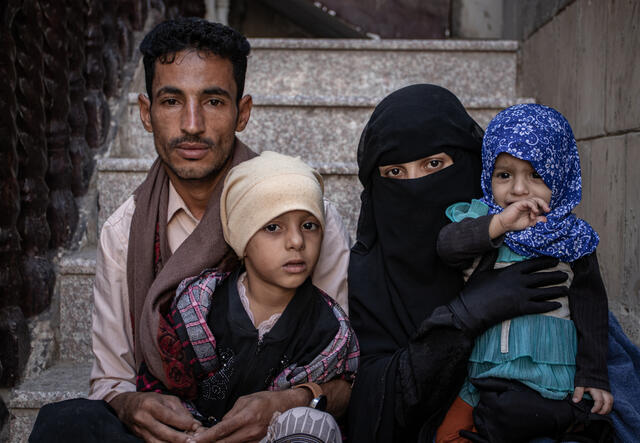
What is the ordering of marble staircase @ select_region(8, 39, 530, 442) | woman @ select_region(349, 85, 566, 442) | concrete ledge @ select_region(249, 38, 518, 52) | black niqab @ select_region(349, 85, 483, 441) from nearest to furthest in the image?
woman @ select_region(349, 85, 566, 442) → black niqab @ select_region(349, 85, 483, 441) → marble staircase @ select_region(8, 39, 530, 442) → concrete ledge @ select_region(249, 38, 518, 52)

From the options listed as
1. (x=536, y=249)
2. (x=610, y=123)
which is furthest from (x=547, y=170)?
(x=610, y=123)

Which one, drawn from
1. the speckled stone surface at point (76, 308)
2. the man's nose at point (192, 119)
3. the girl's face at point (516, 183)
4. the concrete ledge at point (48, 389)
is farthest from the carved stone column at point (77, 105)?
the girl's face at point (516, 183)

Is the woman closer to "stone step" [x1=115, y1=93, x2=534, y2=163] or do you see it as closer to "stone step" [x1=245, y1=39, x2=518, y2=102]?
"stone step" [x1=115, y1=93, x2=534, y2=163]

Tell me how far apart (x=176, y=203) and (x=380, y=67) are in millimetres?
1940

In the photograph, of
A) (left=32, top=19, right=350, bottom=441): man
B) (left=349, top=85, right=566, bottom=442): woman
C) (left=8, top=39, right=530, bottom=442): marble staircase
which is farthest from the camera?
(left=8, top=39, right=530, bottom=442): marble staircase

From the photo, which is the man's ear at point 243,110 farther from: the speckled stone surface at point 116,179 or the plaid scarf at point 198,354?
the speckled stone surface at point 116,179

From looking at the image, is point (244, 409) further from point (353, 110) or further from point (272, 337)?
point (353, 110)

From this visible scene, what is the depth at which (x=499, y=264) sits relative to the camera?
64.2 inches

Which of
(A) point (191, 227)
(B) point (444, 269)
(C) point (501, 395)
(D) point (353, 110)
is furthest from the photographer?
(D) point (353, 110)

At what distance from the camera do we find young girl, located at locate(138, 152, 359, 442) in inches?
62.4

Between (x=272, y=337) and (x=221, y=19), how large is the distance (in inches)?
136

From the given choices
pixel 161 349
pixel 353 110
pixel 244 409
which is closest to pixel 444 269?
pixel 244 409

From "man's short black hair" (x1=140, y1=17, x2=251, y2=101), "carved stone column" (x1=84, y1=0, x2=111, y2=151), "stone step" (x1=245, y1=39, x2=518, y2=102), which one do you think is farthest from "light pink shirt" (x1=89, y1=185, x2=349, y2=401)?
"stone step" (x1=245, y1=39, x2=518, y2=102)

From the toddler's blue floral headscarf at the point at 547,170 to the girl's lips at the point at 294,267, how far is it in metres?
0.52
